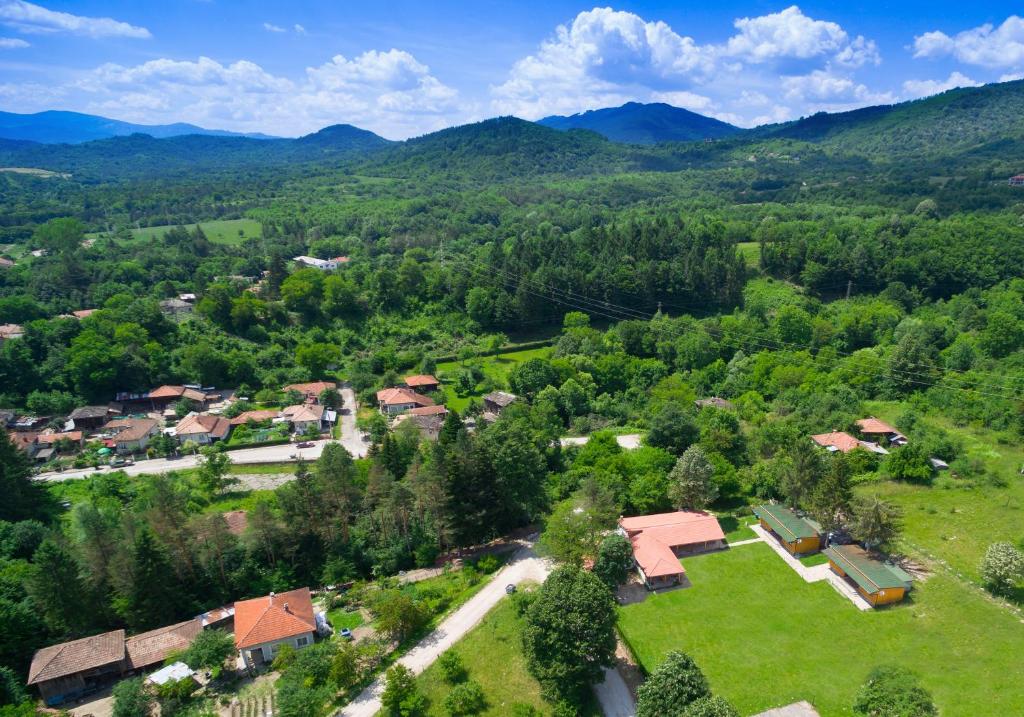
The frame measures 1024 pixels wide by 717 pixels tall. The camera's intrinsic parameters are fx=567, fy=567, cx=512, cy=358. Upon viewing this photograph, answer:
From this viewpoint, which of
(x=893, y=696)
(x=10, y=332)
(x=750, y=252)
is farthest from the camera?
(x=750, y=252)

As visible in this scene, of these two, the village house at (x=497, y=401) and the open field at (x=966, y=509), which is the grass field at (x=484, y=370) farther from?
the open field at (x=966, y=509)

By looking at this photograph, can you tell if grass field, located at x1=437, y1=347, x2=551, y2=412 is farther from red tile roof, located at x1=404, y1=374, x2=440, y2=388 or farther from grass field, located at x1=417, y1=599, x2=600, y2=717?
grass field, located at x1=417, y1=599, x2=600, y2=717

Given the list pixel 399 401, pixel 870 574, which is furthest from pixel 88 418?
pixel 870 574

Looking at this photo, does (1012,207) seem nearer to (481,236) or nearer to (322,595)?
(481,236)

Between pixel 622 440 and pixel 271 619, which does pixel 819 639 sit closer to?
pixel 622 440

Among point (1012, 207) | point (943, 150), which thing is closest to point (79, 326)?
point (1012, 207)

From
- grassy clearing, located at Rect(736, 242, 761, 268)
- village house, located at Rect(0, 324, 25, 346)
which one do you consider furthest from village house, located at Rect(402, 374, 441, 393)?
grassy clearing, located at Rect(736, 242, 761, 268)

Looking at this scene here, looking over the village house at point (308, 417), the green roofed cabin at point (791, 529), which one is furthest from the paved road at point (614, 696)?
the village house at point (308, 417)
